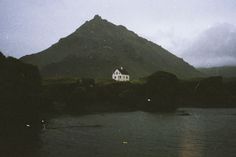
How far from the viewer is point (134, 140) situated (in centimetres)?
7525

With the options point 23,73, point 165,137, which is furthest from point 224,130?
point 23,73

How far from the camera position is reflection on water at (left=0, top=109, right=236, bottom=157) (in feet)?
203

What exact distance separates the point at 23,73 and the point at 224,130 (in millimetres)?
77246

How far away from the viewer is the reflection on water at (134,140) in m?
62.0

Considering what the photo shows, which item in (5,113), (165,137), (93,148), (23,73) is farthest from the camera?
(23,73)

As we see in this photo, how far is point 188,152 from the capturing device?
62.0 m

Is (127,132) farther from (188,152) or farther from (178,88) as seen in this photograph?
(178,88)

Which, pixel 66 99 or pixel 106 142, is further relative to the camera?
pixel 66 99

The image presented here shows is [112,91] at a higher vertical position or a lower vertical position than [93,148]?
higher

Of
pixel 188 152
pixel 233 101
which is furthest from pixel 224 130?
pixel 233 101

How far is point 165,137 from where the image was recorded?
79.7m

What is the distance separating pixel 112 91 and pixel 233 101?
6979 centimetres

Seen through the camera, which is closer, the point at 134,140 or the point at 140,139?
the point at 134,140

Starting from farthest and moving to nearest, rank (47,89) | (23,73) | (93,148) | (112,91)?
(112,91), (47,89), (23,73), (93,148)
